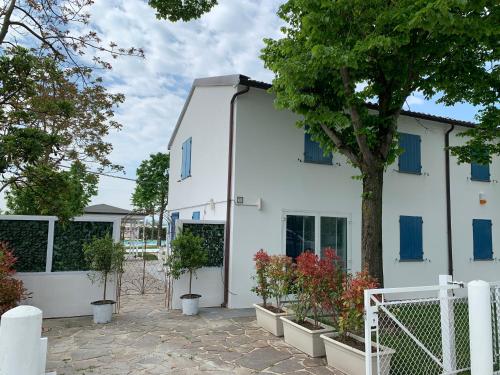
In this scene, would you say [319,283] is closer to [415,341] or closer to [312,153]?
[415,341]

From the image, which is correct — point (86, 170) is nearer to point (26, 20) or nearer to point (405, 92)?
point (26, 20)

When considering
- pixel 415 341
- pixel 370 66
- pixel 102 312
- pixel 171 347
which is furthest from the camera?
pixel 102 312

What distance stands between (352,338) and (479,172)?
10181 millimetres

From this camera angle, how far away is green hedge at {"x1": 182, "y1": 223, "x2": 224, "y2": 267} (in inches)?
354

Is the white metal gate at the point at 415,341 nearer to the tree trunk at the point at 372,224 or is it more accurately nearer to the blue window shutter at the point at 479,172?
the tree trunk at the point at 372,224

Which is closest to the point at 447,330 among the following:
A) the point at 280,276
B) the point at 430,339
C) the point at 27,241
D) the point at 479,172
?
the point at 430,339

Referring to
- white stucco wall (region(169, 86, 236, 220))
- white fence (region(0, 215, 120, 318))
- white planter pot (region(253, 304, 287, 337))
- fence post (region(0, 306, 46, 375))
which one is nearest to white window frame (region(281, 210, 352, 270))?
white stucco wall (region(169, 86, 236, 220))

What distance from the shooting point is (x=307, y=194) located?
9.81 metres

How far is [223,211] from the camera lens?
9438mm

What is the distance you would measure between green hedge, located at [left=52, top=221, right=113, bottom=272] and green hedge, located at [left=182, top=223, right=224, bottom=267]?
228 cm

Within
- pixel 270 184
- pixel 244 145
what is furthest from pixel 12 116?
pixel 270 184

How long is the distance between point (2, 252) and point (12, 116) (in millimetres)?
2332

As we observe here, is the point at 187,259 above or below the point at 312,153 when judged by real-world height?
below

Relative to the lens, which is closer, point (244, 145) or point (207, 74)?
point (244, 145)
